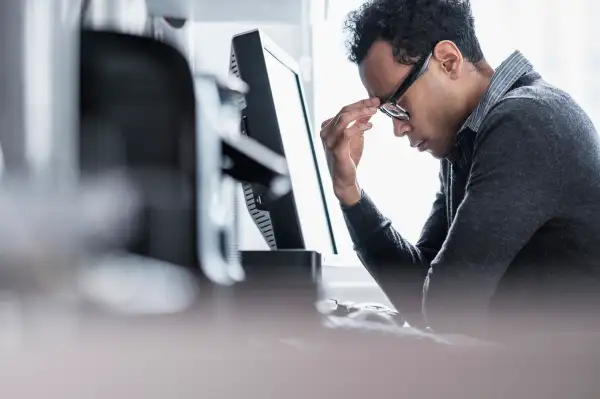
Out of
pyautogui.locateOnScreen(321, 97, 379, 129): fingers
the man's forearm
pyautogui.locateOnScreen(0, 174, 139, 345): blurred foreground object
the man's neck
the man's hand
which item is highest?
the man's neck

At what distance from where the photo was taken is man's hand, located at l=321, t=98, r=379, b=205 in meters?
1.15

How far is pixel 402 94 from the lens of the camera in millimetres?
1118

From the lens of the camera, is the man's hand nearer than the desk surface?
No

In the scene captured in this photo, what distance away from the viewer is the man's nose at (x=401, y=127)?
46.3 inches

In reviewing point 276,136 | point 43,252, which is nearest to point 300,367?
point 43,252

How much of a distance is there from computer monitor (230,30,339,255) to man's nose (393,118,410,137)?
194 mm

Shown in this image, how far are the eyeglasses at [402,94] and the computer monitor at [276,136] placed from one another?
162 mm

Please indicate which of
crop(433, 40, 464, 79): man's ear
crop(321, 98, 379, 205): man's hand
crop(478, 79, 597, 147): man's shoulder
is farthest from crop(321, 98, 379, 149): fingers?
crop(478, 79, 597, 147): man's shoulder

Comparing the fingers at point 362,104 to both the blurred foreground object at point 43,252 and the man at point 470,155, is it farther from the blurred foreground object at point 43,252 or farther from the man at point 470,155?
the blurred foreground object at point 43,252

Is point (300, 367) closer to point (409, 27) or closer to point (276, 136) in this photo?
point (276, 136)

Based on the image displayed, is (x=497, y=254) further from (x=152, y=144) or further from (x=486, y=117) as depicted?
(x=152, y=144)

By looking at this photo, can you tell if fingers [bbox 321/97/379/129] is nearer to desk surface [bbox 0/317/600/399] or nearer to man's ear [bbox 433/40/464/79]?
man's ear [bbox 433/40/464/79]

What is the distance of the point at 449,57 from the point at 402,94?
10cm

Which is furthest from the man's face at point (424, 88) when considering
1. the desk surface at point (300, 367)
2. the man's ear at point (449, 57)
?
the desk surface at point (300, 367)
